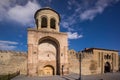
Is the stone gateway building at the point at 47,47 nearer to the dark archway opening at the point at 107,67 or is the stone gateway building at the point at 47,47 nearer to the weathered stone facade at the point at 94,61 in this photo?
the weathered stone facade at the point at 94,61

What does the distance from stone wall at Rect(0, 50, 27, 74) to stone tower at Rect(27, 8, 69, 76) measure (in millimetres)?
2763

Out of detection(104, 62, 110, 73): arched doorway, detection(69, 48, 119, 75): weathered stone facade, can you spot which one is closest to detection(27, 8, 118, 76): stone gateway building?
detection(69, 48, 119, 75): weathered stone facade

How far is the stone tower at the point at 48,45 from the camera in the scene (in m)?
17.2

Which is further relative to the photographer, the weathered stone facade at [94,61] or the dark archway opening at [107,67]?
the dark archway opening at [107,67]

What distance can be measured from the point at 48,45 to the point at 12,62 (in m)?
5.75

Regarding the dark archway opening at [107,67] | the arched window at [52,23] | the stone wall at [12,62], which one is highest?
the arched window at [52,23]

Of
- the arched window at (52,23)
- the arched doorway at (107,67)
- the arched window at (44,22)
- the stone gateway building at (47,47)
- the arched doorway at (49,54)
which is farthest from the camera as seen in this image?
the arched doorway at (107,67)

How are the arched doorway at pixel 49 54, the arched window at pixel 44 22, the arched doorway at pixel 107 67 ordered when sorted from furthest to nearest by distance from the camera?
the arched doorway at pixel 107 67, the arched window at pixel 44 22, the arched doorway at pixel 49 54

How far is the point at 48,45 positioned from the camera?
738 inches

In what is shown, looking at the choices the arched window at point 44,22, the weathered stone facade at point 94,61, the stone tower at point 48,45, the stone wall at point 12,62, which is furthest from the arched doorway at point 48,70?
the arched window at point 44,22

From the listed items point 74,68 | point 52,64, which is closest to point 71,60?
point 74,68

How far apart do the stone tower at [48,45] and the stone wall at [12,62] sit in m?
2.76

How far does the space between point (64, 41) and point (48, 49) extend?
2.60 meters

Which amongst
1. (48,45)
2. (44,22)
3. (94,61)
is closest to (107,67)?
(94,61)
